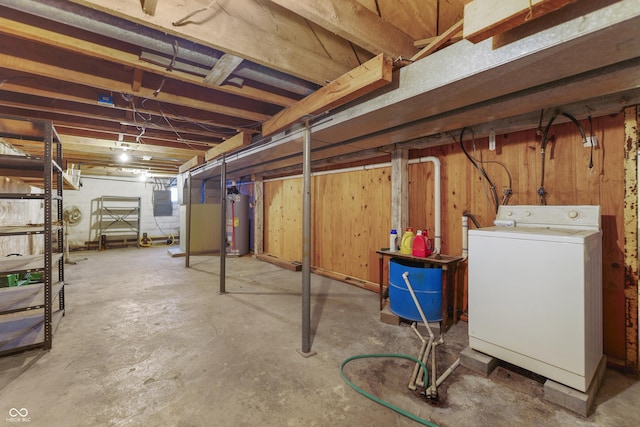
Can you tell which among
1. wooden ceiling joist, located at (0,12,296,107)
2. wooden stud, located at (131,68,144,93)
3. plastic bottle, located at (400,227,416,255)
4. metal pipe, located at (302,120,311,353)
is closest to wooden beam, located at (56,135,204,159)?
wooden stud, located at (131,68,144,93)

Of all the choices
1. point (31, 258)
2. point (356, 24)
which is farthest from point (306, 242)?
point (31, 258)

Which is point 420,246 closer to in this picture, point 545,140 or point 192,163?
point 545,140

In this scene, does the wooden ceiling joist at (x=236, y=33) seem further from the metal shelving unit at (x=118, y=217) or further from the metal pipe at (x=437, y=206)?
the metal shelving unit at (x=118, y=217)

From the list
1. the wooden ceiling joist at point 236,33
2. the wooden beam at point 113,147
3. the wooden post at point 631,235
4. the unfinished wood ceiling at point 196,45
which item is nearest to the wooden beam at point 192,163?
the wooden beam at point 113,147

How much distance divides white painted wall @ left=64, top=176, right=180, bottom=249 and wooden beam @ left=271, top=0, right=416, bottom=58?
8.91 metres

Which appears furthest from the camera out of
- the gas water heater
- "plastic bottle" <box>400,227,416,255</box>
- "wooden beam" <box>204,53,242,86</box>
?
the gas water heater

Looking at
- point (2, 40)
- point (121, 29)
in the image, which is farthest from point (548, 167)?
point (2, 40)

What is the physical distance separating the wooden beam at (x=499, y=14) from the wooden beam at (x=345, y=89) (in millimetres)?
466

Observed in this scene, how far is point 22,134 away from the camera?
2.29 meters

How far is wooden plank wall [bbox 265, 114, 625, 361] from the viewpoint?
196cm

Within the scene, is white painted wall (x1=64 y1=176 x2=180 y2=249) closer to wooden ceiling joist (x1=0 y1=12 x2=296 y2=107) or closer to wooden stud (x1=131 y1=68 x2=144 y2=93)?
wooden stud (x1=131 y1=68 x2=144 y2=93)

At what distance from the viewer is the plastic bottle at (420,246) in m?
2.63

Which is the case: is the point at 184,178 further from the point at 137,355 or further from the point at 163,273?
the point at 137,355

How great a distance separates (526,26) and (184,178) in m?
7.48
